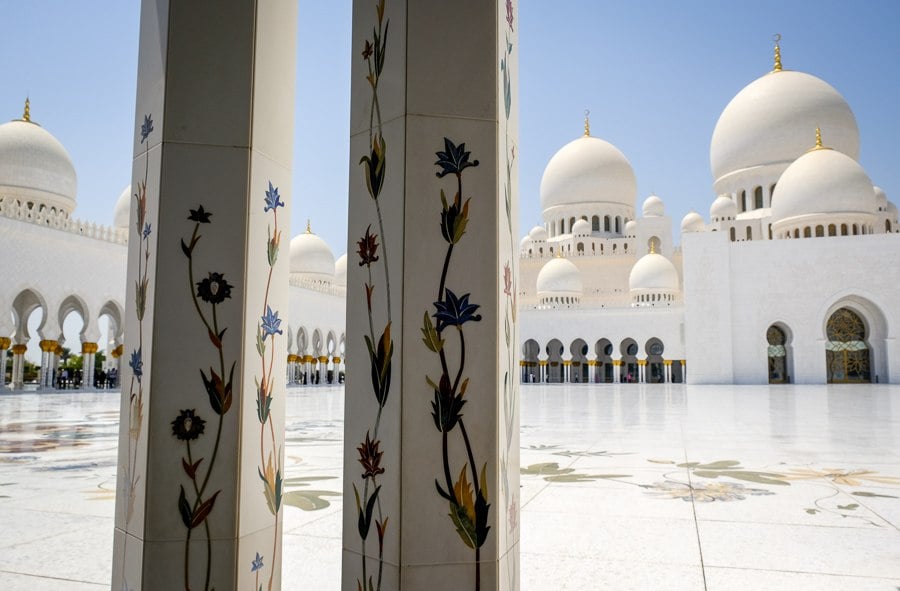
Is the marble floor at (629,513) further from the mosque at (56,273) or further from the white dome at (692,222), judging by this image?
the white dome at (692,222)

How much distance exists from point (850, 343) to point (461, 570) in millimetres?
18829

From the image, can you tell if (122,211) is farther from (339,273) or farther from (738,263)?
(738,263)

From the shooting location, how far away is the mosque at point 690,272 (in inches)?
578

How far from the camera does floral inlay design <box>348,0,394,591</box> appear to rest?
4.02ft

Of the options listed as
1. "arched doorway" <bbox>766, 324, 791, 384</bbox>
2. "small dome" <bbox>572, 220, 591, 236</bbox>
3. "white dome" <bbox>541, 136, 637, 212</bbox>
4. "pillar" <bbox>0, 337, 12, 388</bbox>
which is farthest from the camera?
"white dome" <bbox>541, 136, 637, 212</bbox>

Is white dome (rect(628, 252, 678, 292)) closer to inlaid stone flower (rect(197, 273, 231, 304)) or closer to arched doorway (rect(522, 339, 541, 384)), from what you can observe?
arched doorway (rect(522, 339, 541, 384))

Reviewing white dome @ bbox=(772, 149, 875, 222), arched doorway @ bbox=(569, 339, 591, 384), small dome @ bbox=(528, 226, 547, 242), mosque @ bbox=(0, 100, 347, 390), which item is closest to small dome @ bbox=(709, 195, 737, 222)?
white dome @ bbox=(772, 149, 875, 222)

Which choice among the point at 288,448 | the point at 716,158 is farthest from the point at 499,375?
the point at 716,158

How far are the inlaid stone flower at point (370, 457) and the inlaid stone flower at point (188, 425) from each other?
14.0 inches

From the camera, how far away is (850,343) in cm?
1706

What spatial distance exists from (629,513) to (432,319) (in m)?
1.39

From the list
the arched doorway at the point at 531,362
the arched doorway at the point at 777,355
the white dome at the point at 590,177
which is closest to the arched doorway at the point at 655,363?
the arched doorway at the point at 531,362

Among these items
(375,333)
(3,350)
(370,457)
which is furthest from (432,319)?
(3,350)

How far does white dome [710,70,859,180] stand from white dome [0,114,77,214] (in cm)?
1992
